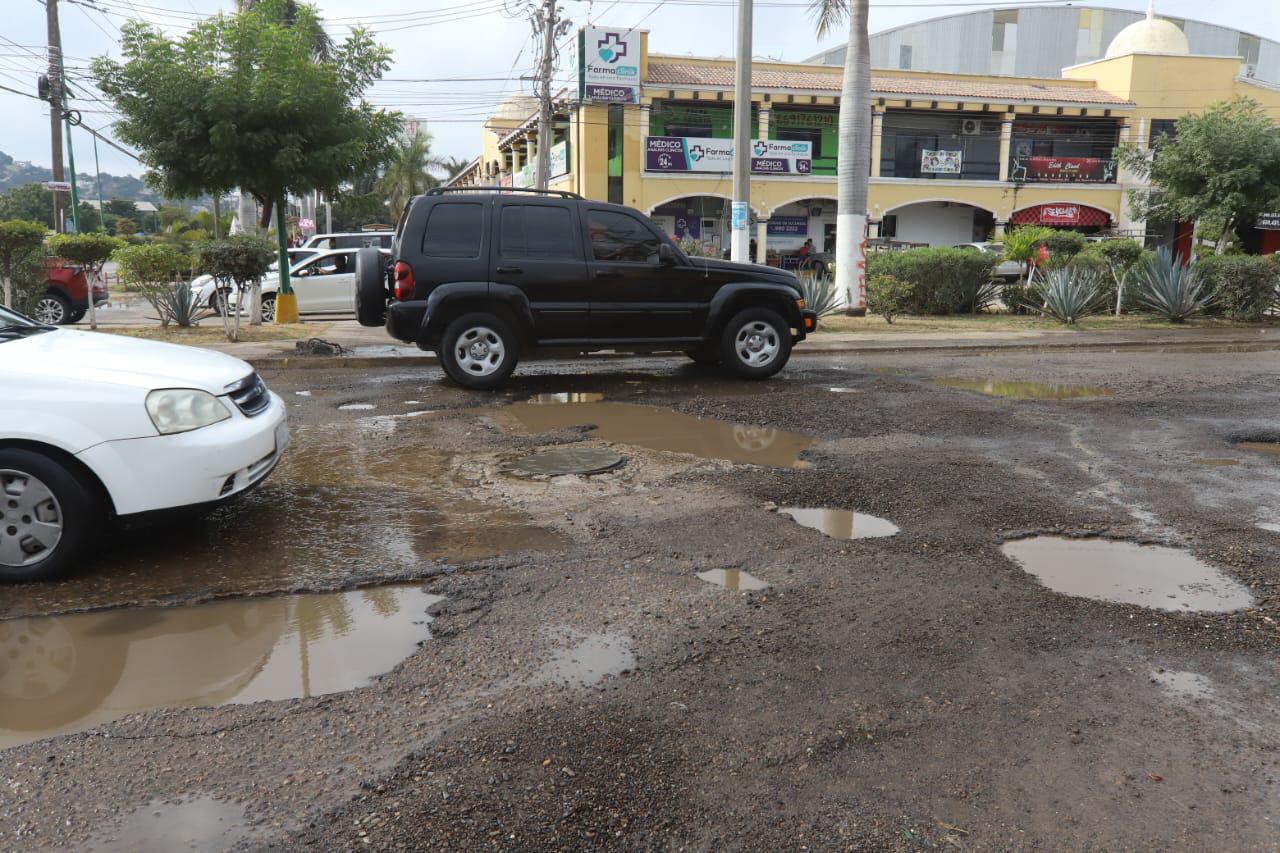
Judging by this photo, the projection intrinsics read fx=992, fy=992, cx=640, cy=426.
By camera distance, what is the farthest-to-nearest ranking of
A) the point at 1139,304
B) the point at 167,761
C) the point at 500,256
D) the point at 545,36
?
the point at 545,36 < the point at 1139,304 < the point at 500,256 < the point at 167,761

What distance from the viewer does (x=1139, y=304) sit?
65.8 ft

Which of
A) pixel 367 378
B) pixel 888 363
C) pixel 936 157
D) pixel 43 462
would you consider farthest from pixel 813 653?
pixel 936 157

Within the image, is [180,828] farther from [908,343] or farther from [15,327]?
[908,343]

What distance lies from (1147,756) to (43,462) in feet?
15.0

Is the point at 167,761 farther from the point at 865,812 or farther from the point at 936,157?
the point at 936,157

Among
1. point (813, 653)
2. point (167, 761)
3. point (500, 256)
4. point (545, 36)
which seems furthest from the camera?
point (545, 36)

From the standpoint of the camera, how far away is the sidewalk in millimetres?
12773

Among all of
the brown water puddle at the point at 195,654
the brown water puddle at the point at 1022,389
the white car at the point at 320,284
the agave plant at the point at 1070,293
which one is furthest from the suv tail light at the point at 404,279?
the agave plant at the point at 1070,293

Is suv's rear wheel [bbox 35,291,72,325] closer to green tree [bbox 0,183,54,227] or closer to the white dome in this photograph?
the white dome

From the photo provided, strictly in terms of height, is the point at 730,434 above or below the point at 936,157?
below

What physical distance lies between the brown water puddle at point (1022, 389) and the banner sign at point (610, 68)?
28246 mm

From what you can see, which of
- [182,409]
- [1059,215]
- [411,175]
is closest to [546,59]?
[1059,215]

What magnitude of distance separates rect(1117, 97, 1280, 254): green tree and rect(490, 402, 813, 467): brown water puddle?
20.5 meters

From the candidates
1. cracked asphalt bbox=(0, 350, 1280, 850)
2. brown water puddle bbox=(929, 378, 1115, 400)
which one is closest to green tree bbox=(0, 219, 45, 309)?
cracked asphalt bbox=(0, 350, 1280, 850)
